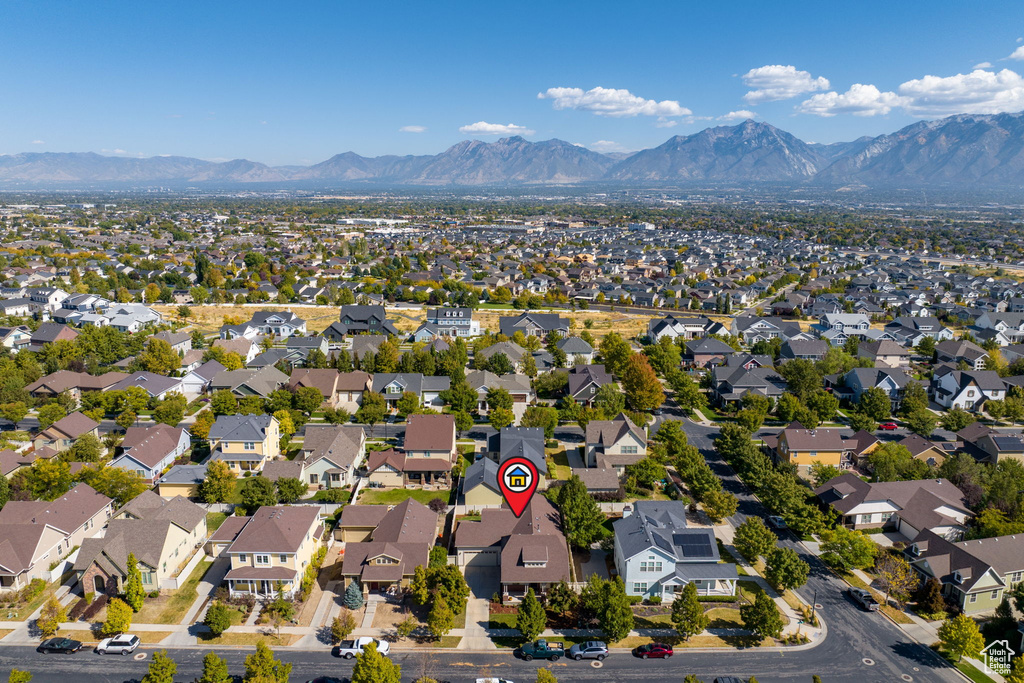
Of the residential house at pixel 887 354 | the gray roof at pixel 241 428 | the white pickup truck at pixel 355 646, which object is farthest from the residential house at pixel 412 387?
the residential house at pixel 887 354

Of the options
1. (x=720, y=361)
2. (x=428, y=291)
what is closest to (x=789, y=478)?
(x=720, y=361)

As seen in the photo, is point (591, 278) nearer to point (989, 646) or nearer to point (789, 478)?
point (789, 478)

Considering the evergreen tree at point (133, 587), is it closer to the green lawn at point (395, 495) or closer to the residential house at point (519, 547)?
the green lawn at point (395, 495)

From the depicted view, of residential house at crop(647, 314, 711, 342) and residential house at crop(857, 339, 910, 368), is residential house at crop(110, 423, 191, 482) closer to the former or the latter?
residential house at crop(647, 314, 711, 342)

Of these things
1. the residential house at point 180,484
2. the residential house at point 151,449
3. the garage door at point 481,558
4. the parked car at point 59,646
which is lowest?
the parked car at point 59,646

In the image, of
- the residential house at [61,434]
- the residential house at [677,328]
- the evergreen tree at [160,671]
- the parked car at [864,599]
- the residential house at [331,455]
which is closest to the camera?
the evergreen tree at [160,671]

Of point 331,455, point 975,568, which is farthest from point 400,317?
point 975,568

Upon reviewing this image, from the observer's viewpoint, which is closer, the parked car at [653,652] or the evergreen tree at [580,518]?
the parked car at [653,652]
